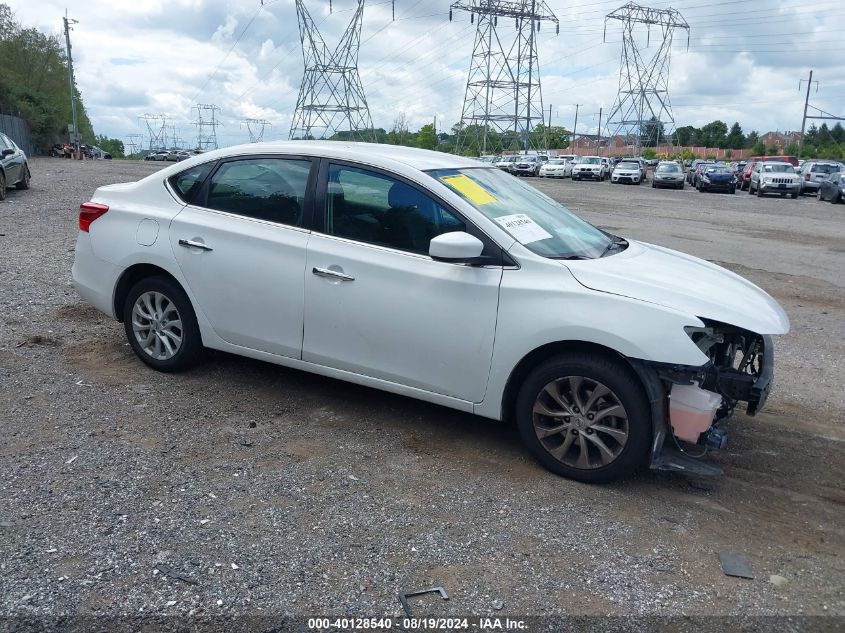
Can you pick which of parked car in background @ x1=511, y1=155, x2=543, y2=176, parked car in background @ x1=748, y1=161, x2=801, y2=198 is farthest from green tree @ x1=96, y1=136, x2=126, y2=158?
parked car in background @ x1=748, y1=161, x2=801, y2=198

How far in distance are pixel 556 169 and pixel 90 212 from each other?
1965 inches

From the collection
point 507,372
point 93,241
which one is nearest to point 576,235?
point 507,372

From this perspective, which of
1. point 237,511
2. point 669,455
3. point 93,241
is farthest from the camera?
point 93,241

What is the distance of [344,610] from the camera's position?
9.64 feet

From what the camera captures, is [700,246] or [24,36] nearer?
[700,246]

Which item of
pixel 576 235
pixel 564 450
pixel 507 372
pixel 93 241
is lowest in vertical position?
pixel 564 450

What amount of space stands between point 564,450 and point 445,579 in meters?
1.19

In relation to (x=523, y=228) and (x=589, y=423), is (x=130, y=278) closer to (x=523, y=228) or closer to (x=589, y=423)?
(x=523, y=228)

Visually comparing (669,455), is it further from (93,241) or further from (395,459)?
(93,241)

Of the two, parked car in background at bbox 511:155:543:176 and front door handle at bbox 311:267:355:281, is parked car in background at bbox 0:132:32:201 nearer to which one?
front door handle at bbox 311:267:355:281

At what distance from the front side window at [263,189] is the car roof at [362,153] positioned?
0.09m

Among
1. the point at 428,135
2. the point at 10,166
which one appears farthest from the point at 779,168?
the point at 428,135

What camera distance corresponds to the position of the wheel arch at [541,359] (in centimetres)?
389

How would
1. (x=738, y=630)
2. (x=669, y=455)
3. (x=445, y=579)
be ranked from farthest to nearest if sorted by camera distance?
(x=669, y=455) < (x=445, y=579) < (x=738, y=630)
